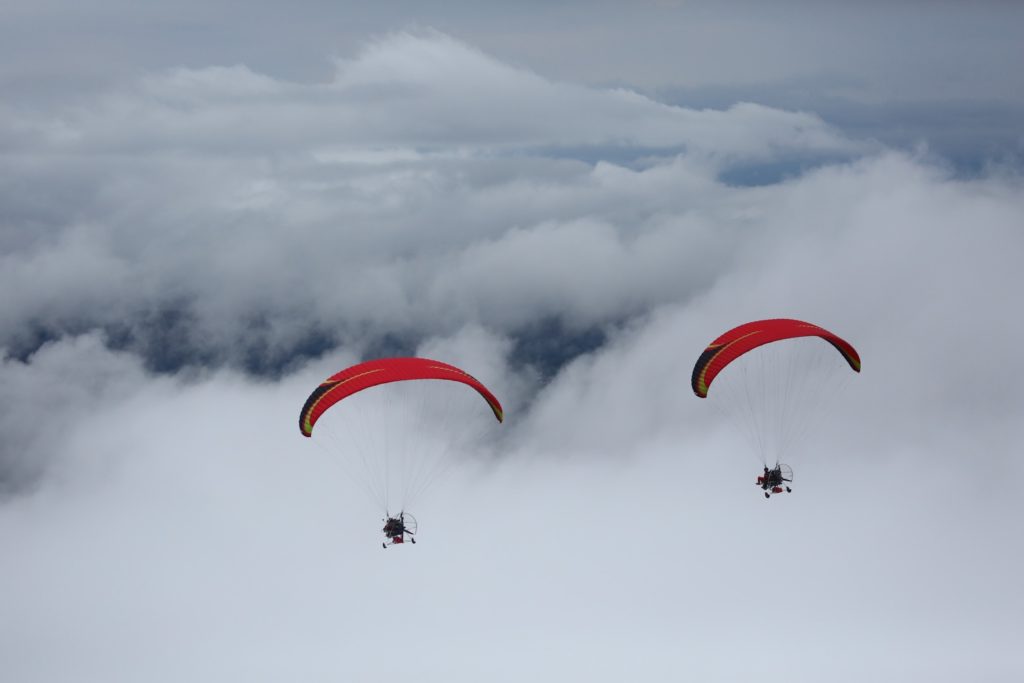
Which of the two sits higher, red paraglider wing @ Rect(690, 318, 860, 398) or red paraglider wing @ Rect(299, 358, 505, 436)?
red paraglider wing @ Rect(690, 318, 860, 398)

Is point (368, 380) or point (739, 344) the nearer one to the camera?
point (368, 380)

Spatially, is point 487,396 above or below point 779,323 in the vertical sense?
below

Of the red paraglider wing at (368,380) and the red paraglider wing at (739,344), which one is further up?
the red paraglider wing at (739,344)

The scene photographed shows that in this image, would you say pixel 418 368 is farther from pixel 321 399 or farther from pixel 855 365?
pixel 855 365

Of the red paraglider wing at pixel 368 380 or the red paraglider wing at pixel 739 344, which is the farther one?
the red paraglider wing at pixel 739 344

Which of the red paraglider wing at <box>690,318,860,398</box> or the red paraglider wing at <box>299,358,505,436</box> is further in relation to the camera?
the red paraglider wing at <box>690,318,860,398</box>

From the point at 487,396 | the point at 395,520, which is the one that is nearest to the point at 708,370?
the point at 487,396

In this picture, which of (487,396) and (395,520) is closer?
(487,396)

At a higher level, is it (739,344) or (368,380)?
(739,344)
